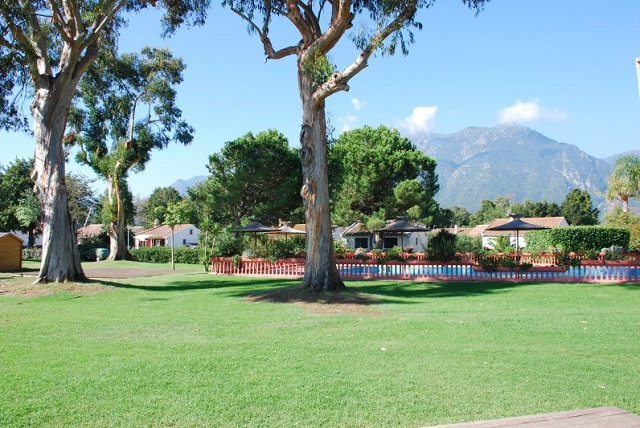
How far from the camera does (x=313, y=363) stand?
643cm

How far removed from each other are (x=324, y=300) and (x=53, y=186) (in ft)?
38.0

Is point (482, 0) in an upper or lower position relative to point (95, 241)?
upper

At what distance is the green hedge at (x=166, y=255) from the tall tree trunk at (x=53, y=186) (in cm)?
2059

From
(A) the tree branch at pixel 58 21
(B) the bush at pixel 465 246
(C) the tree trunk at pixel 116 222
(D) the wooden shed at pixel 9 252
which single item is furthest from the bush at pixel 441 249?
(C) the tree trunk at pixel 116 222

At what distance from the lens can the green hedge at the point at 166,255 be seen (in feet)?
134

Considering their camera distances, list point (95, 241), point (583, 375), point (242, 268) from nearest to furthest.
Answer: point (583, 375), point (242, 268), point (95, 241)

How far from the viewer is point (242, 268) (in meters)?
24.0

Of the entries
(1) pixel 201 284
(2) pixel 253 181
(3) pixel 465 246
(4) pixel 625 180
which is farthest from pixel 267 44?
(4) pixel 625 180

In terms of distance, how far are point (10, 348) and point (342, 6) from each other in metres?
11.7

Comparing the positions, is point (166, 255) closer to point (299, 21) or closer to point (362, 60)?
point (299, 21)

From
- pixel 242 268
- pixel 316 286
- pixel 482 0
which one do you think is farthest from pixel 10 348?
pixel 242 268

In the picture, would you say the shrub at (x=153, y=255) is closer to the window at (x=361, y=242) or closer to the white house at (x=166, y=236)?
the window at (x=361, y=242)

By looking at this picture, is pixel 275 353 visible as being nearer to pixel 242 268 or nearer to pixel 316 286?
pixel 316 286

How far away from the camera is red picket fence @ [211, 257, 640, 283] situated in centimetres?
1811
